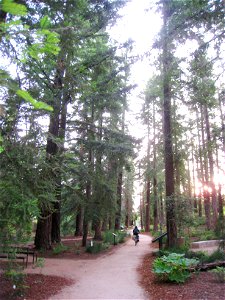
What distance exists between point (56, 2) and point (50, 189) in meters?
4.91

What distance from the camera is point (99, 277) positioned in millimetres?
9070

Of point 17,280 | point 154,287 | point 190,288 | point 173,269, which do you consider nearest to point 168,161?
point 173,269

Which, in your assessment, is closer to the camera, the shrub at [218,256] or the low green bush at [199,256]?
the shrub at [218,256]

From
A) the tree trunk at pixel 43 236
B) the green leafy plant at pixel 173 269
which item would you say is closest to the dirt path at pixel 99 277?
the green leafy plant at pixel 173 269

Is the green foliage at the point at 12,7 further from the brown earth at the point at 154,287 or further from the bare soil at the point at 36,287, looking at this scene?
the bare soil at the point at 36,287

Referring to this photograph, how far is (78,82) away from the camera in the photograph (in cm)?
893

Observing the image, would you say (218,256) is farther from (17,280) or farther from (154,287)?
(17,280)

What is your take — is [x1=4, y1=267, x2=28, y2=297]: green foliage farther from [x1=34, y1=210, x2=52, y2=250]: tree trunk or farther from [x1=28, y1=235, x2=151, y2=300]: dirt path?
[x1=34, y1=210, x2=52, y2=250]: tree trunk

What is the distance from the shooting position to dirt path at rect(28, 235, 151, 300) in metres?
7.03

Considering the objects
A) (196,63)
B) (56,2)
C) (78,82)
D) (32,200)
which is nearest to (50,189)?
(32,200)

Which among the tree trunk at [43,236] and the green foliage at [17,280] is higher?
the tree trunk at [43,236]

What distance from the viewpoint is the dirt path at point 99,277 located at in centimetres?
703

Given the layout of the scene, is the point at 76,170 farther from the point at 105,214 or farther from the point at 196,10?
the point at 196,10

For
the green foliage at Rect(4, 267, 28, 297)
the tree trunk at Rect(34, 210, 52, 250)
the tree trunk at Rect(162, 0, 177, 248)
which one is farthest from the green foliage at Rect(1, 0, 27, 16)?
the tree trunk at Rect(34, 210, 52, 250)
